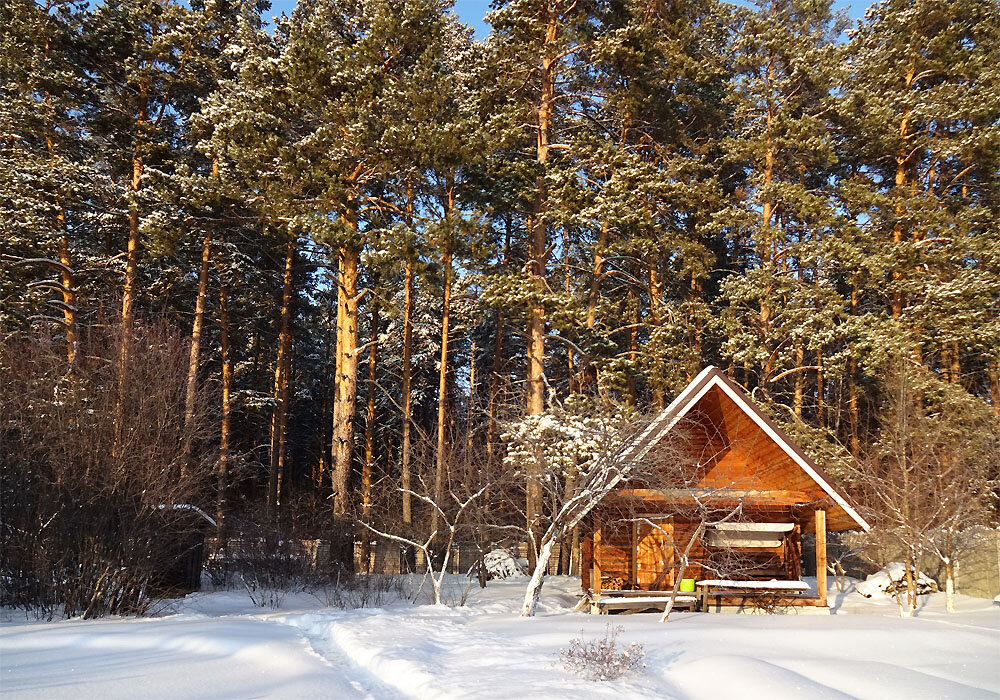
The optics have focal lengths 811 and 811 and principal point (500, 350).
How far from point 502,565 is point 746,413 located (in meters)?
12.4

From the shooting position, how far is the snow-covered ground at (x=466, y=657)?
8.07 meters

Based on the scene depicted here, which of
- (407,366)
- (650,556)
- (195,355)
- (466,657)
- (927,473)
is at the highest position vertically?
(407,366)

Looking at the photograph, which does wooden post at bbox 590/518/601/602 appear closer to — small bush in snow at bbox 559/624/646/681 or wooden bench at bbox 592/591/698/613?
wooden bench at bbox 592/591/698/613

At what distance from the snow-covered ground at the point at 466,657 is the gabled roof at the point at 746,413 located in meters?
2.49

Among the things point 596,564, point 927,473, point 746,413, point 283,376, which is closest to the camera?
point 746,413

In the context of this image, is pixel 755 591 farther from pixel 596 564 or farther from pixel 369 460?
pixel 369 460

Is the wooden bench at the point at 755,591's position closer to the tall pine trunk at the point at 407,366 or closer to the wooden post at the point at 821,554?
the wooden post at the point at 821,554

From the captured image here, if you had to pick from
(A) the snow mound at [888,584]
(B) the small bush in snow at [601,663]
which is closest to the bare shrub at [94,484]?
(B) the small bush in snow at [601,663]

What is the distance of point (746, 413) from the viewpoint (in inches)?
656

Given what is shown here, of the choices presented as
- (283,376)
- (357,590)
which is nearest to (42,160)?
(283,376)

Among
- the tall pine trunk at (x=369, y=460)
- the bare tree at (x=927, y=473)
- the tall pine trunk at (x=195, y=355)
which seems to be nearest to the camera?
the tall pine trunk at (x=195, y=355)

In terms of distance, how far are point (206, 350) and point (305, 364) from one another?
839cm

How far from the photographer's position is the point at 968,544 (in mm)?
22578

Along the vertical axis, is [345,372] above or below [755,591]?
above
